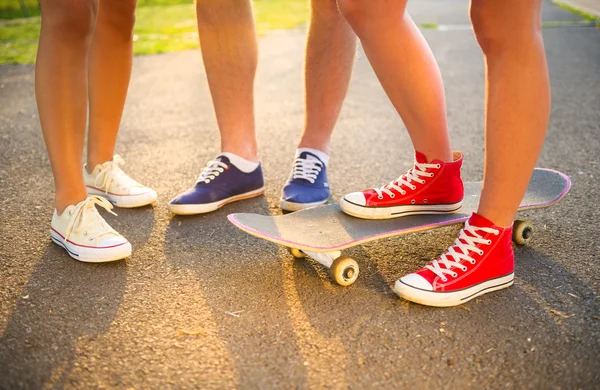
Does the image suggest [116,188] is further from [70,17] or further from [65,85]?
[70,17]

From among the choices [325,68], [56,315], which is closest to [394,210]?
[325,68]

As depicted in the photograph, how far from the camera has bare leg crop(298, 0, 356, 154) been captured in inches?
98.2

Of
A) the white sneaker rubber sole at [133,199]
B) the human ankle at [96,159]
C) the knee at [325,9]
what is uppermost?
the knee at [325,9]

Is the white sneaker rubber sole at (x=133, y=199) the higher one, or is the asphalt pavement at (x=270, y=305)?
the asphalt pavement at (x=270, y=305)

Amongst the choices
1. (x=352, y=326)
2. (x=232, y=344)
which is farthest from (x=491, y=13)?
(x=232, y=344)

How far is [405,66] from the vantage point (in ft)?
6.45

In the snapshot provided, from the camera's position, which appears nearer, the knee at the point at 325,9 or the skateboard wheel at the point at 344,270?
the skateboard wheel at the point at 344,270

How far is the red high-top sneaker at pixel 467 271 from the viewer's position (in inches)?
69.6

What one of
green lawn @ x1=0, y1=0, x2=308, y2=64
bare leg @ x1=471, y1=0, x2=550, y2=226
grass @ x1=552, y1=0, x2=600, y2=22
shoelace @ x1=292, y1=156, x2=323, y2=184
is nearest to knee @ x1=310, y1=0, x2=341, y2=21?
shoelace @ x1=292, y1=156, x2=323, y2=184

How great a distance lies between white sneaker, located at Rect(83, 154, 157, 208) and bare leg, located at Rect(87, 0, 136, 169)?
0.05m

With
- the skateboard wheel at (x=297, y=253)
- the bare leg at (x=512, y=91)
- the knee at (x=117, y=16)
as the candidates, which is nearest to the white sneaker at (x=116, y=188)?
the knee at (x=117, y=16)

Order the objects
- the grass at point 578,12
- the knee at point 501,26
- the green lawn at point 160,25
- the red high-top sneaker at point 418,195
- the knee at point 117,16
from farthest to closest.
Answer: the grass at point 578,12 < the green lawn at point 160,25 < the knee at point 117,16 < the red high-top sneaker at point 418,195 < the knee at point 501,26

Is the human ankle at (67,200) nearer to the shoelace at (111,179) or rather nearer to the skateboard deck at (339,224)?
the shoelace at (111,179)

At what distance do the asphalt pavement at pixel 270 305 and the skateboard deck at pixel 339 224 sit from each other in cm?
14
